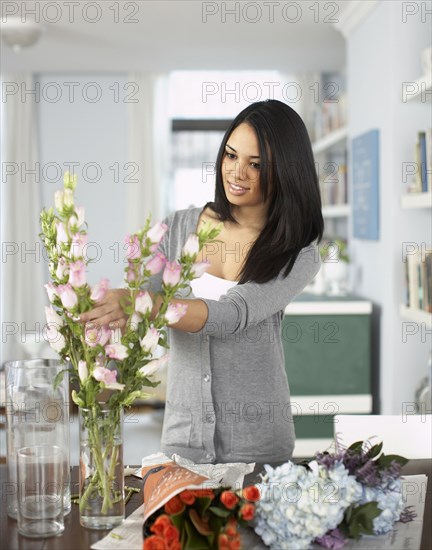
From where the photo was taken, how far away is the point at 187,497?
1331 mm

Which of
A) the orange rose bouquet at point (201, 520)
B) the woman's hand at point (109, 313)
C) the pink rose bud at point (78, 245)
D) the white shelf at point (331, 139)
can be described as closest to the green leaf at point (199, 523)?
the orange rose bouquet at point (201, 520)

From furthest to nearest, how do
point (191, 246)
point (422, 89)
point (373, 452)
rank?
point (422, 89)
point (373, 452)
point (191, 246)

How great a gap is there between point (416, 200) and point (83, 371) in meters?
2.45

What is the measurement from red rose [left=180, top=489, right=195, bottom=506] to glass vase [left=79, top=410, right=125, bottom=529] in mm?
139

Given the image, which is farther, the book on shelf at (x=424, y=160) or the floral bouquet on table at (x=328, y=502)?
the book on shelf at (x=424, y=160)

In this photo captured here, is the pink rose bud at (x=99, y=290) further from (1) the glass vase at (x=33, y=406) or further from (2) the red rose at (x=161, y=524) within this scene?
(2) the red rose at (x=161, y=524)

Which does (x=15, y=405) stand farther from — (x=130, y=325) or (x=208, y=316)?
(x=208, y=316)

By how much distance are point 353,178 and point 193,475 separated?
3.45m

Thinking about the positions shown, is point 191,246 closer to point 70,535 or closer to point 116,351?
point 116,351

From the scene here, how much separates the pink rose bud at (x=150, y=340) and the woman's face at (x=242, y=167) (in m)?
0.62

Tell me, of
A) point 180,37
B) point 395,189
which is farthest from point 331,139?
point 395,189

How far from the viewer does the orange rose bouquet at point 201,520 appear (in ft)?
4.18

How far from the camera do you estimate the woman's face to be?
6.16 ft

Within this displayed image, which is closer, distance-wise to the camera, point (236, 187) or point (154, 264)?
point (154, 264)
